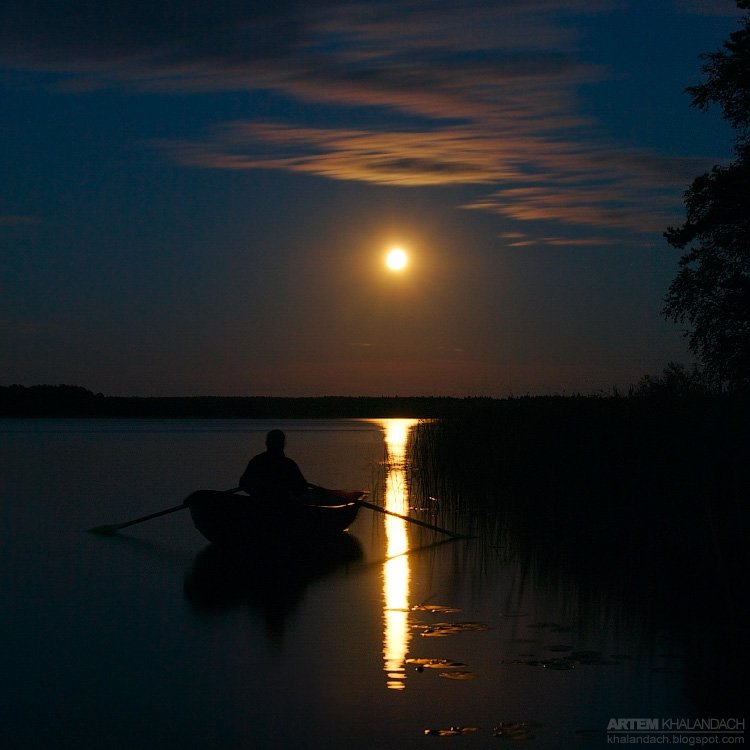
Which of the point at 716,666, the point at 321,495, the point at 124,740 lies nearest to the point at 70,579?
the point at 321,495

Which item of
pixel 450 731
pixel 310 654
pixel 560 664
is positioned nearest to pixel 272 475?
pixel 310 654

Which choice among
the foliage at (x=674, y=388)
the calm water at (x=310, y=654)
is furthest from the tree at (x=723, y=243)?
the calm water at (x=310, y=654)

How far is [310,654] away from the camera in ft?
29.5

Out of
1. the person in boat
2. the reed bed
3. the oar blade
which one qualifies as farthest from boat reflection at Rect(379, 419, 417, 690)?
the oar blade

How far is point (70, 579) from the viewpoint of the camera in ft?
43.4

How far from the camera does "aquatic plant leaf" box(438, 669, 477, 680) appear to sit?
25.6 feet

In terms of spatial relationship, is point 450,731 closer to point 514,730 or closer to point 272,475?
point 514,730

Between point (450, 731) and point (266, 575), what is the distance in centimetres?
702

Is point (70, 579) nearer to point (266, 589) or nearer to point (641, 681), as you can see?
point (266, 589)

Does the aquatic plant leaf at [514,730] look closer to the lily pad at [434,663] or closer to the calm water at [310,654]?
the calm water at [310,654]

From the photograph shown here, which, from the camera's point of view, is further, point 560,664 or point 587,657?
point 587,657

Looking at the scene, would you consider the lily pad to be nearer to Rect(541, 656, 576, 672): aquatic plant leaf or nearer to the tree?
Rect(541, 656, 576, 672): aquatic plant leaf

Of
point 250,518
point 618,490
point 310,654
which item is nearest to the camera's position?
point 310,654

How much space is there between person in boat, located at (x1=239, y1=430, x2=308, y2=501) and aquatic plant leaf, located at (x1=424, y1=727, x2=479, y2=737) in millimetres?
7907
